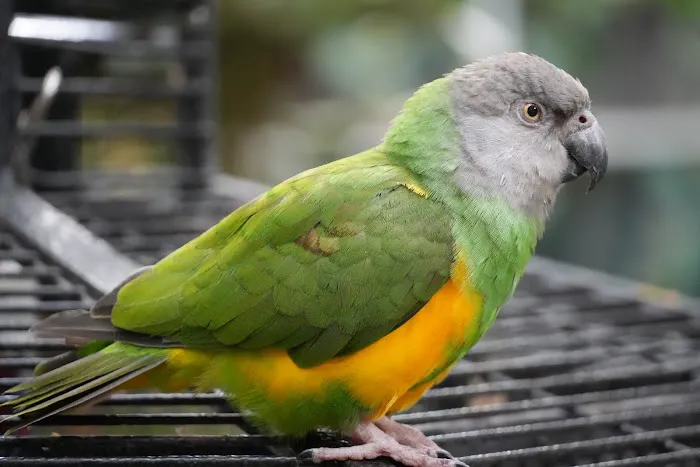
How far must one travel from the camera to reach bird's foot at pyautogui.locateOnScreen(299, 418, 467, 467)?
5.69ft

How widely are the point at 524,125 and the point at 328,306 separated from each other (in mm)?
710

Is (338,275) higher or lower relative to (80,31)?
lower

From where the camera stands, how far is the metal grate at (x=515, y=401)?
5.74 feet

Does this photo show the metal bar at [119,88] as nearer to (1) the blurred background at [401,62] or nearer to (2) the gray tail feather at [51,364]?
(2) the gray tail feather at [51,364]

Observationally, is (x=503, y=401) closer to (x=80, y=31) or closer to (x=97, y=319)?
(x=97, y=319)

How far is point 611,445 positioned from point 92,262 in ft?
4.89

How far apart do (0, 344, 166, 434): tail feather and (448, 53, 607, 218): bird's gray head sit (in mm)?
884

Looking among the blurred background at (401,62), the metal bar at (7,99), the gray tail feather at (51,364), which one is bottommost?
the gray tail feather at (51,364)

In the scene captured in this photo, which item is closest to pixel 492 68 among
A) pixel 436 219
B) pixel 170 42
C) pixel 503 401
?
pixel 436 219

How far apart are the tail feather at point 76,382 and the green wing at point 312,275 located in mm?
70

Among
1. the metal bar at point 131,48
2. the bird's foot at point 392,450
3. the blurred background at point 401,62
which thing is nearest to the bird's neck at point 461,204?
the bird's foot at point 392,450

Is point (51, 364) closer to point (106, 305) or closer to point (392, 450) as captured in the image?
point (106, 305)

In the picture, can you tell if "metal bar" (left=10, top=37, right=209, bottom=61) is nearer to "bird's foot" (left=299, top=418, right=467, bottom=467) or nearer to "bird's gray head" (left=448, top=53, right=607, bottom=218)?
"bird's gray head" (left=448, top=53, right=607, bottom=218)

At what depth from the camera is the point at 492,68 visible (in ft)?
7.24
